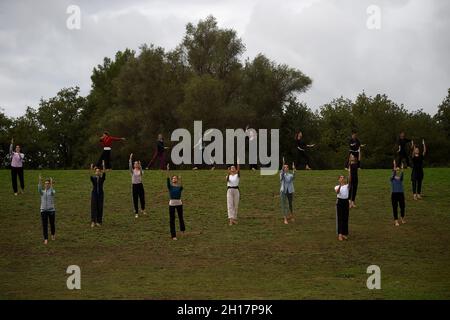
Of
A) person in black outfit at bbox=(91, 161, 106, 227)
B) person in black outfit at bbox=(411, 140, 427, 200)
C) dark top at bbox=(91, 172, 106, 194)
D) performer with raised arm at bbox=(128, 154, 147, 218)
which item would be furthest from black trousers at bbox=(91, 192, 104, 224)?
person in black outfit at bbox=(411, 140, 427, 200)

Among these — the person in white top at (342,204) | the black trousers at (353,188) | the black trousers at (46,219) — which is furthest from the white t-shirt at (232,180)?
the black trousers at (46,219)

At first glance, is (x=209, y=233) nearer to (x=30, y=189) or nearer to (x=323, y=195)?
(x=323, y=195)

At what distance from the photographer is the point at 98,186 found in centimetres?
3027

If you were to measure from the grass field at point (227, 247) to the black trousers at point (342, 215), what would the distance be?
509mm

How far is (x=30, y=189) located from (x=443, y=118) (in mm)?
63962

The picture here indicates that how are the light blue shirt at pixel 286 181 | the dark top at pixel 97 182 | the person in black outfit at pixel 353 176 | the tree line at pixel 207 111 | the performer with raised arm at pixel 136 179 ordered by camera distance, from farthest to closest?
the tree line at pixel 207 111 < the person in black outfit at pixel 353 176 < the performer with raised arm at pixel 136 179 < the light blue shirt at pixel 286 181 < the dark top at pixel 97 182

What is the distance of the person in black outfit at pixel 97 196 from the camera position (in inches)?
1185

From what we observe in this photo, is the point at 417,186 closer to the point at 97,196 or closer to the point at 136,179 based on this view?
the point at 136,179

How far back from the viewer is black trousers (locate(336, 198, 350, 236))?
2856cm

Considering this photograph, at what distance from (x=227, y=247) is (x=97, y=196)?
546 cm

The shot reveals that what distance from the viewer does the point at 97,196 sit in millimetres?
30344

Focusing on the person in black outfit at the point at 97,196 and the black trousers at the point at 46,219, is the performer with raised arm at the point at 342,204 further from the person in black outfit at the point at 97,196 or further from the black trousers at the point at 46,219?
the black trousers at the point at 46,219

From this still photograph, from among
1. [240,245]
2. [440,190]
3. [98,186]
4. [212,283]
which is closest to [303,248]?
[240,245]
